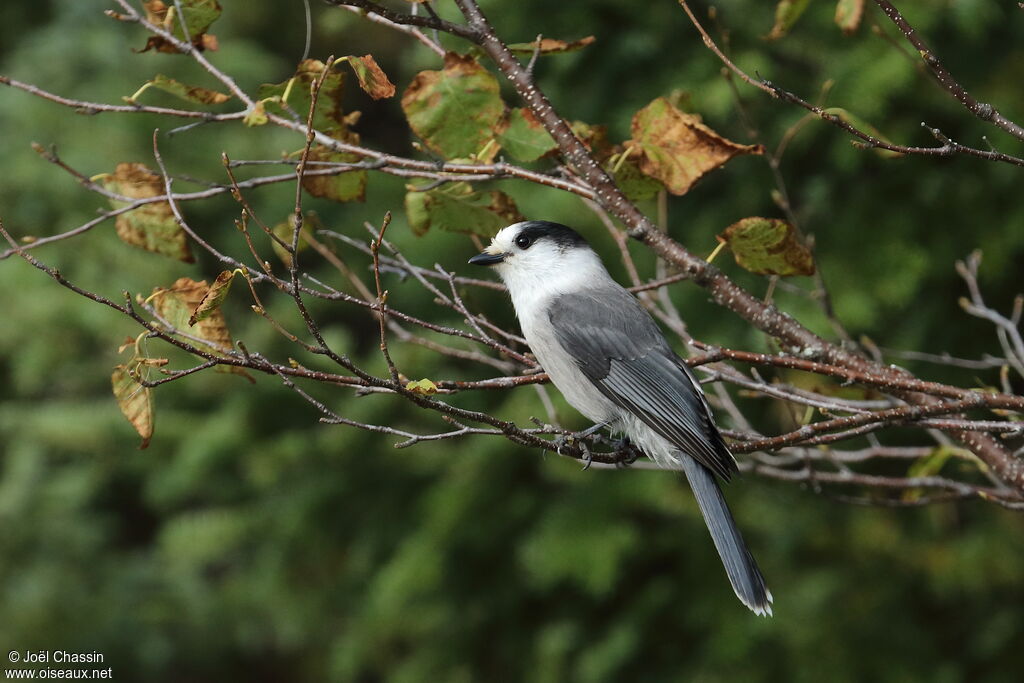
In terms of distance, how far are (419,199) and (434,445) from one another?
232cm

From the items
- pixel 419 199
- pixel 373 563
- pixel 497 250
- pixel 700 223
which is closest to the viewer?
pixel 419 199

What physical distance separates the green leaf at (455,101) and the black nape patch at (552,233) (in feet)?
2.65

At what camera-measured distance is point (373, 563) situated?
482 centimetres

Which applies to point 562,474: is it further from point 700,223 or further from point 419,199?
point 419,199

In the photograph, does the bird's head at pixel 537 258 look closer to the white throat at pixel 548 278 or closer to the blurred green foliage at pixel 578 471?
the white throat at pixel 548 278

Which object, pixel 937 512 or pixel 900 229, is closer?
pixel 900 229

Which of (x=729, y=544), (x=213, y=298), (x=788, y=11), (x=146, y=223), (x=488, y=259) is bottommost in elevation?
(x=729, y=544)

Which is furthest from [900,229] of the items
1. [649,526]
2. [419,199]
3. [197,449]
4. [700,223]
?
[197,449]

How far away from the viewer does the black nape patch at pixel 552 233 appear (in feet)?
10.6

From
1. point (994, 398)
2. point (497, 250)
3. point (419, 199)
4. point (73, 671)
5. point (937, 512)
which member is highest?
point (994, 398)

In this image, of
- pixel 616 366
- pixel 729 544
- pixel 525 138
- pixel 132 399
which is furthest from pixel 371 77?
pixel 729 544

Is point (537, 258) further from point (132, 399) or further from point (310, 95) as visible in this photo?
point (132, 399)

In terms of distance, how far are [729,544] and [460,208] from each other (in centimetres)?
103

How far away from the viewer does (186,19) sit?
235 centimetres
